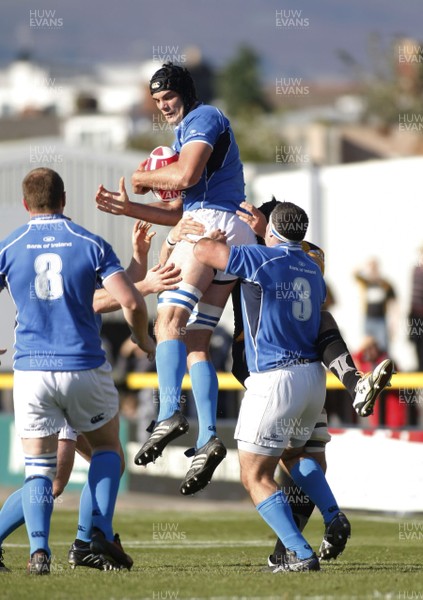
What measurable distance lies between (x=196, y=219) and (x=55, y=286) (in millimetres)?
1633

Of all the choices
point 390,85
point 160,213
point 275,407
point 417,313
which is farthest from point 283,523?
point 390,85

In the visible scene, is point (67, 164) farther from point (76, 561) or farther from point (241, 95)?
point (241, 95)

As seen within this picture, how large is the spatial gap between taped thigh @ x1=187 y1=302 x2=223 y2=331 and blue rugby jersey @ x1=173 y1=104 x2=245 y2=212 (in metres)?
0.71

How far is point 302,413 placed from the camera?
9.34m

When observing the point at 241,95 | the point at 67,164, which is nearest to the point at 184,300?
the point at 67,164

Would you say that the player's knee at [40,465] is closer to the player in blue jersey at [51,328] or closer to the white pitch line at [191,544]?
the player in blue jersey at [51,328]

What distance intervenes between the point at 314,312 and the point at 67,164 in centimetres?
2255

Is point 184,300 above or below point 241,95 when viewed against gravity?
below

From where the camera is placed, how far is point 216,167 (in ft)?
33.4

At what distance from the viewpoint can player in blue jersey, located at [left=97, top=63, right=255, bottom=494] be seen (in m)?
9.71

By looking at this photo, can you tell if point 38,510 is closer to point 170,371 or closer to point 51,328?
point 51,328

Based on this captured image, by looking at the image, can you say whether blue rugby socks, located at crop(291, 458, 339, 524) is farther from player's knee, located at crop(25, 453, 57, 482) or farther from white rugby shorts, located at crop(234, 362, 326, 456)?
player's knee, located at crop(25, 453, 57, 482)

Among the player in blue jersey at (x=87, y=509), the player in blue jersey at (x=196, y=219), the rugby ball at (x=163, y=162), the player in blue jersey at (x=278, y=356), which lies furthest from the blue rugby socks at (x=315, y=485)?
the rugby ball at (x=163, y=162)

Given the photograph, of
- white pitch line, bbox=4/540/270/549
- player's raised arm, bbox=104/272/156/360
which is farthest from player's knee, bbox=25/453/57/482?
white pitch line, bbox=4/540/270/549
